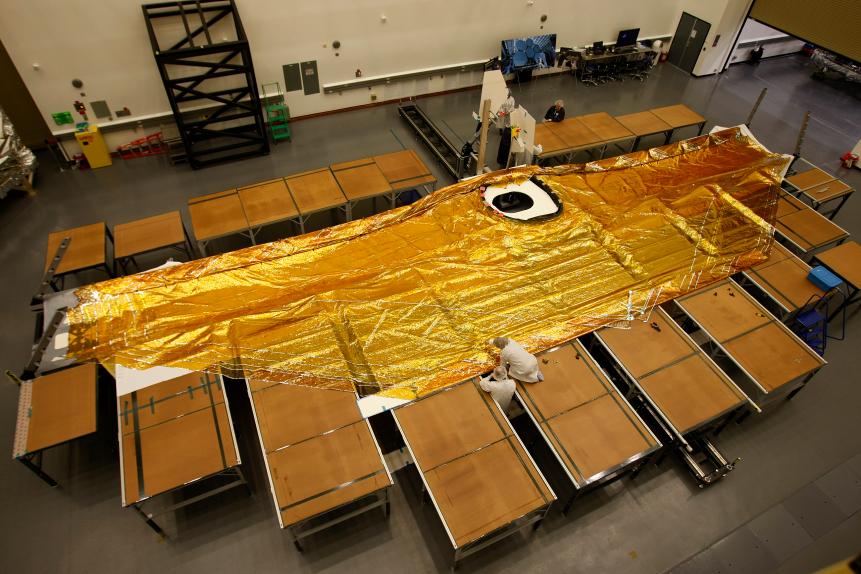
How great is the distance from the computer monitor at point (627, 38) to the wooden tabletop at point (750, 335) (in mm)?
7730

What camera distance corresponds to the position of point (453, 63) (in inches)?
416

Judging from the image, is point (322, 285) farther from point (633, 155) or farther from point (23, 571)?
point (633, 155)

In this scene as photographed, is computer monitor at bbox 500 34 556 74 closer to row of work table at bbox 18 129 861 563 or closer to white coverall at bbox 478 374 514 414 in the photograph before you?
row of work table at bbox 18 129 861 563

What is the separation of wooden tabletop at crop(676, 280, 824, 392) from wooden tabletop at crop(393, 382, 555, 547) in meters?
2.87

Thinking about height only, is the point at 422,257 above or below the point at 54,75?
below

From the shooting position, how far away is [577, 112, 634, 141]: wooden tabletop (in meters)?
8.91

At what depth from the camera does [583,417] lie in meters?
5.06

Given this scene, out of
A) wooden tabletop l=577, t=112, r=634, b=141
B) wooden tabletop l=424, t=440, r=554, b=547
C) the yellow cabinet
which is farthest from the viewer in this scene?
wooden tabletop l=577, t=112, r=634, b=141

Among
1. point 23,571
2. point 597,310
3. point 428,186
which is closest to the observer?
point 23,571

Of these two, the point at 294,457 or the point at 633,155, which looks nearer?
the point at 294,457

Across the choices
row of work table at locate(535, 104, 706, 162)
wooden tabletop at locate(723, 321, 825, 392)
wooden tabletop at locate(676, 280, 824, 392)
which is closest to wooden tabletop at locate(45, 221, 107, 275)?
row of work table at locate(535, 104, 706, 162)

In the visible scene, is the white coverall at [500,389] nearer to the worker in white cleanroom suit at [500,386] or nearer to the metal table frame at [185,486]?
the worker in white cleanroom suit at [500,386]

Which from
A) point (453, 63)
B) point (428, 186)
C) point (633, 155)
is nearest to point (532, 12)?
point (453, 63)

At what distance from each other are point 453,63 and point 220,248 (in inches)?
247
